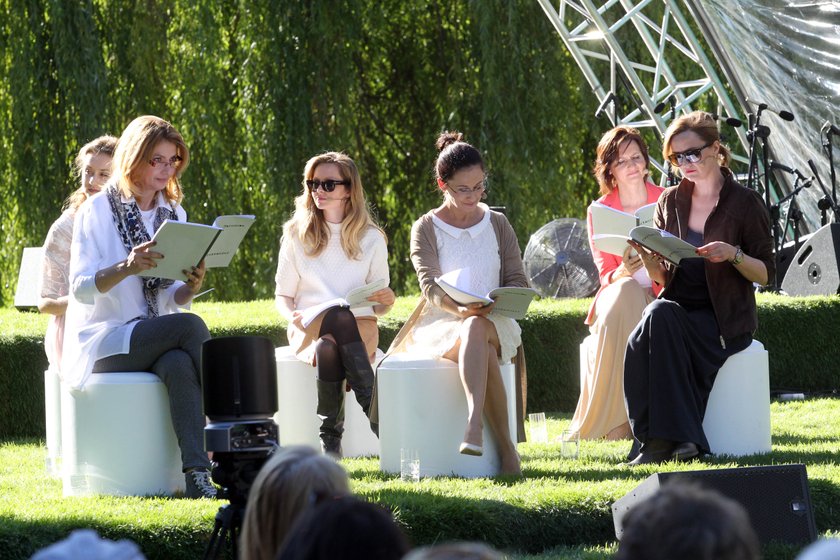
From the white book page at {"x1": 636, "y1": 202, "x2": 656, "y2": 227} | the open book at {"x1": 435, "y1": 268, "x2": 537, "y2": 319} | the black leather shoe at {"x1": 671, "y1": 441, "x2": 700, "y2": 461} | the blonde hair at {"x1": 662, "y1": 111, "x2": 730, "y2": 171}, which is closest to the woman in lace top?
the open book at {"x1": 435, "y1": 268, "x2": 537, "y2": 319}

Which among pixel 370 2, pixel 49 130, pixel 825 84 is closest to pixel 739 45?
pixel 825 84

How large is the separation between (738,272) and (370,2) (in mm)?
7879

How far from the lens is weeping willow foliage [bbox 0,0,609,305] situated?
12.2 m

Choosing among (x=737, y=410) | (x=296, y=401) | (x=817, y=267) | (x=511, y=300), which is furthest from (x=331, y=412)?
(x=817, y=267)

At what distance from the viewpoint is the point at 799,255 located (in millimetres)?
10227

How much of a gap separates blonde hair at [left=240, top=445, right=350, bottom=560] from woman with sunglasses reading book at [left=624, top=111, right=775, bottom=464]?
3.65m

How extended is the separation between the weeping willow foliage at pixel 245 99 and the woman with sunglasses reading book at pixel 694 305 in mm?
6149

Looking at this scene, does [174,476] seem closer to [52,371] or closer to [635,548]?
[52,371]

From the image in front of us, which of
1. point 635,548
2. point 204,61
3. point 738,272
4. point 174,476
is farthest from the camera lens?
point 204,61

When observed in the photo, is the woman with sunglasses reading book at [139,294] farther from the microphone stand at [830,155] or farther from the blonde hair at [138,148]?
the microphone stand at [830,155]

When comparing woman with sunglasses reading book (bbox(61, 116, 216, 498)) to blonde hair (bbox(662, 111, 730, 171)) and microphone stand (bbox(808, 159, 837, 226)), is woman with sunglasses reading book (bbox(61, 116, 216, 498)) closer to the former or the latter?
blonde hair (bbox(662, 111, 730, 171))

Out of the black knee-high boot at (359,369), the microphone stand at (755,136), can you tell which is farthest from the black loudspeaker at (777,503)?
the microphone stand at (755,136)

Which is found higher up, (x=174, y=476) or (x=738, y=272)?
(x=738, y=272)

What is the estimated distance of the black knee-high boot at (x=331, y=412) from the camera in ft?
20.9
